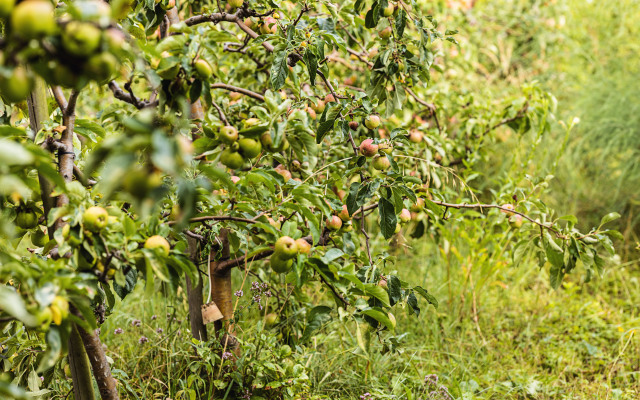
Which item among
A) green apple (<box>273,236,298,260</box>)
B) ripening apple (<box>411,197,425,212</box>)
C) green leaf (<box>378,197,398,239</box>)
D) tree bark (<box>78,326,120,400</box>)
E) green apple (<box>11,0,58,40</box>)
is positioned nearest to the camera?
green apple (<box>11,0,58,40</box>)

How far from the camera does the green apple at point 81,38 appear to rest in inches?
19.9

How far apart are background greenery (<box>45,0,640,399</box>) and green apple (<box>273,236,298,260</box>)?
0.52 meters

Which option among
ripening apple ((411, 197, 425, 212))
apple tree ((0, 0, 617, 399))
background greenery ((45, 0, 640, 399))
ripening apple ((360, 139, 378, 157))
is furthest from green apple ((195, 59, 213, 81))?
background greenery ((45, 0, 640, 399))

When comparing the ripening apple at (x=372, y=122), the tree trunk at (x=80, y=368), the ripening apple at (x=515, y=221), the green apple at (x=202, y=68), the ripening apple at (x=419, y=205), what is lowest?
the tree trunk at (x=80, y=368)

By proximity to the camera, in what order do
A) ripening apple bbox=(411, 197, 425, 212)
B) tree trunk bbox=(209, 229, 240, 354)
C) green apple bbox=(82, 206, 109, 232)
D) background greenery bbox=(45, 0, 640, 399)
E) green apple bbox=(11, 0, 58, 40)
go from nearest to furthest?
green apple bbox=(11, 0, 58, 40), green apple bbox=(82, 206, 109, 232), ripening apple bbox=(411, 197, 425, 212), tree trunk bbox=(209, 229, 240, 354), background greenery bbox=(45, 0, 640, 399)

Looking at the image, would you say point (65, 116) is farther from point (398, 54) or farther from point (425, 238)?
point (425, 238)

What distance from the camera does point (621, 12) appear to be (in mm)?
4211

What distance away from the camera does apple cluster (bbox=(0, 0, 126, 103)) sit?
0.48m

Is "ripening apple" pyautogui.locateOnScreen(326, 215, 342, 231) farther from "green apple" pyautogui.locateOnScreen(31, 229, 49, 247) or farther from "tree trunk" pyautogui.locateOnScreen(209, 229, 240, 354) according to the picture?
"green apple" pyautogui.locateOnScreen(31, 229, 49, 247)

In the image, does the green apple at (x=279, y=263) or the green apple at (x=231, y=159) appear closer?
the green apple at (x=231, y=159)

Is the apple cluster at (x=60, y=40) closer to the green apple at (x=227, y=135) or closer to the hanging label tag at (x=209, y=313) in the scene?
the green apple at (x=227, y=135)

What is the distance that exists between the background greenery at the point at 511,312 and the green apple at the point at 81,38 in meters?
1.01

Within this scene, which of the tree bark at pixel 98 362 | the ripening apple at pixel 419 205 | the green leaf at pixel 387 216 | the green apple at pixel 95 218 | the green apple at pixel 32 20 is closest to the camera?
the green apple at pixel 32 20

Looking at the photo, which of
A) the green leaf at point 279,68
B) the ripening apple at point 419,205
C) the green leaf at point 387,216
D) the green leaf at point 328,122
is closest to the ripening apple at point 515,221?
the ripening apple at point 419,205
